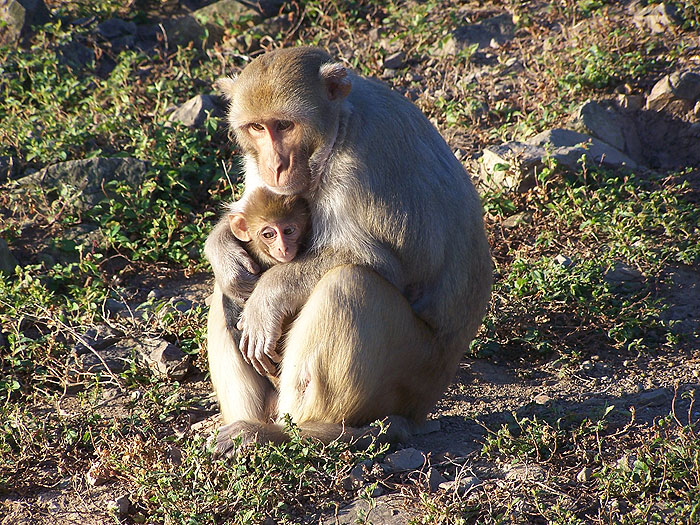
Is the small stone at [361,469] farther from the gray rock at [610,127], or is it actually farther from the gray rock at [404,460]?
the gray rock at [610,127]

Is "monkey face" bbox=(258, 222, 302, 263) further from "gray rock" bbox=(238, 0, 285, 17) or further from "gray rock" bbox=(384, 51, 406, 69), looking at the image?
"gray rock" bbox=(238, 0, 285, 17)

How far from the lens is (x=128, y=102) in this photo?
26.5ft

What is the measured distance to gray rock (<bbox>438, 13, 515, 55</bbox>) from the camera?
8.74m

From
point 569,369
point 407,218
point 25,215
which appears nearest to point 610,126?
point 569,369

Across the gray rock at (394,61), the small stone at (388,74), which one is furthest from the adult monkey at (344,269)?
the gray rock at (394,61)

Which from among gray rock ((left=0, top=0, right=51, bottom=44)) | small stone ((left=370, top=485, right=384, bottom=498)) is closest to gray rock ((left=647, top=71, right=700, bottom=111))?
small stone ((left=370, top=485, right=384, bottom=498))

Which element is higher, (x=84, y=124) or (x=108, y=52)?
(x=108, y=52)

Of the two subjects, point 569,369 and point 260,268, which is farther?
point 569,369

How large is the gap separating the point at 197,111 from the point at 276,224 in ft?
11.6

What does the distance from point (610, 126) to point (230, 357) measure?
4332mm

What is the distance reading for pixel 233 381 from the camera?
15.7 ft

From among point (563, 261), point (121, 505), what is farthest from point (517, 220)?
point (121, 505)

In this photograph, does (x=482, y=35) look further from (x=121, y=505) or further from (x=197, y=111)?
(x=121, y=505)

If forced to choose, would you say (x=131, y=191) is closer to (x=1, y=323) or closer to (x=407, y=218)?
(x=1, y=323)
